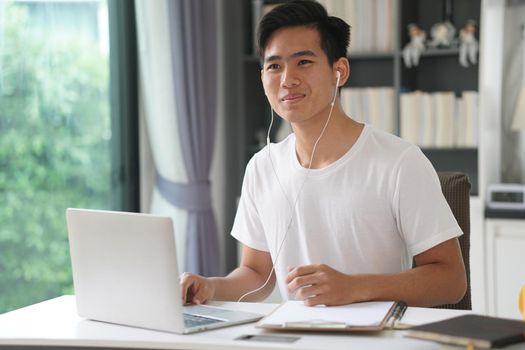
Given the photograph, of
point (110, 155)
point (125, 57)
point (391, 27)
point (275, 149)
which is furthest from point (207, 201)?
point (275, 149)

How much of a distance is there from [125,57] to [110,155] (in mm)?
465

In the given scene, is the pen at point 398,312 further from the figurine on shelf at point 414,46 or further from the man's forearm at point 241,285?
the figurine on shelf at point 414,46

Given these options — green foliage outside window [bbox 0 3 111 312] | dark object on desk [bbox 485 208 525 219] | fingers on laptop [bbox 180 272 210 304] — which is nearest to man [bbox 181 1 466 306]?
fingers on laptop [bbox 180 272 210 304]

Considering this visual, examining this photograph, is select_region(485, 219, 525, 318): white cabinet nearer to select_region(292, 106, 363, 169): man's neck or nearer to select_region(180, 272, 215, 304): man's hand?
select_region(292, 106, 363, 169): man's neck

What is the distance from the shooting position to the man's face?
88.0 inches

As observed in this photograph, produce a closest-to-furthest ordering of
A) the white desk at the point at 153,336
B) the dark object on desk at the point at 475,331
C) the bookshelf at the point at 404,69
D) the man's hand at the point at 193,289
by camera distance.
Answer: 1. the dark object on desk at the point at 475,331
2. the white desk at the point at 153,336
3. the man's hand at the point at 193,289
4. the bookshelf at the point at 404,69

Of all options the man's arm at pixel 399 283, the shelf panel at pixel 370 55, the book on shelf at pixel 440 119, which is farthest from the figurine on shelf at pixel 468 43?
the man's arm at pixel 399 283

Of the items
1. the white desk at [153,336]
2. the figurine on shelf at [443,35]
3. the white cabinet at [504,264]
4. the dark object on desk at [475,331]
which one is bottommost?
the white cabinet at [504,264]

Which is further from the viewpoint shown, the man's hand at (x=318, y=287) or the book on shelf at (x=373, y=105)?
the book on shelf at (x=373, y=105)

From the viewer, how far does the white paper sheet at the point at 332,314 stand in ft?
5.68

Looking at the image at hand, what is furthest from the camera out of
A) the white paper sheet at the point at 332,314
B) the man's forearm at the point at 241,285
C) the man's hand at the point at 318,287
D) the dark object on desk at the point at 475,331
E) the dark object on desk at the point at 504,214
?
the dark object on desk at the point at 504,214

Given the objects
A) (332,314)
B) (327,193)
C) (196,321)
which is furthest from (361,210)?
(196,321)

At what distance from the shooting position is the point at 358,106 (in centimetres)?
424

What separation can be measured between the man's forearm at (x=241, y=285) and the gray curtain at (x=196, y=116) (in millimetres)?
1825
